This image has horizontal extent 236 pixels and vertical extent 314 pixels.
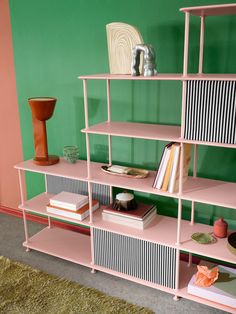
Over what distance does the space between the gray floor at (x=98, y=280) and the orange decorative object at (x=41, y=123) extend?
0.68m

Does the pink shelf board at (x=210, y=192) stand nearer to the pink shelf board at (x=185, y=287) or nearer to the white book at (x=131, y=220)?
the white book at (x=131, y=220)

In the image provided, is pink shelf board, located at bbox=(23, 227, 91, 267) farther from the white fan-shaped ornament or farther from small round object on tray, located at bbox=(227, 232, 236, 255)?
the white fan-shaped ornament

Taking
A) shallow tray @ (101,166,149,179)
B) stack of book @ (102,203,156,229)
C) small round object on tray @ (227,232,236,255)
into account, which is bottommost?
small round object on tray @ (227,232,236,255)

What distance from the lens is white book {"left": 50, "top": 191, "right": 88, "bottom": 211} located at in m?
2.17

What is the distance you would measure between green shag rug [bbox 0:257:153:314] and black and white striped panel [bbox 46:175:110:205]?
1.90 ft

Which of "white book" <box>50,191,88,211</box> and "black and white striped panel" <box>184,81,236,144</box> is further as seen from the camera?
"white book" <box>50,191,88,211</box>

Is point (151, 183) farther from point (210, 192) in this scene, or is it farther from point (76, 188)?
point (76, 188)

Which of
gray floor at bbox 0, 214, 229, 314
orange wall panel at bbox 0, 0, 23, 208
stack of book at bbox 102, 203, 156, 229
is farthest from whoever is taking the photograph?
orange wall panel at bbox 0, 0, 23, 208

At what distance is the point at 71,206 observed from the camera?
7.14 feet

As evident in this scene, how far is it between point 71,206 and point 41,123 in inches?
23.2

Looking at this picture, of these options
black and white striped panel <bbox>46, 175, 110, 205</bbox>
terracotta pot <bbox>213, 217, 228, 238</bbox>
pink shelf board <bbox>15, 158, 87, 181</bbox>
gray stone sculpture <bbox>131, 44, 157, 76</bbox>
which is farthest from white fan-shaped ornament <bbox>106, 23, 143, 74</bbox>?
terracotta pot <bbox>213, 217, 228, 238</bbox>

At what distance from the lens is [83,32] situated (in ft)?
7.28

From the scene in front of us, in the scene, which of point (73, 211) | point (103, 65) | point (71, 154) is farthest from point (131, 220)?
point (103, 65)

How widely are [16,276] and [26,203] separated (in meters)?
0.51
